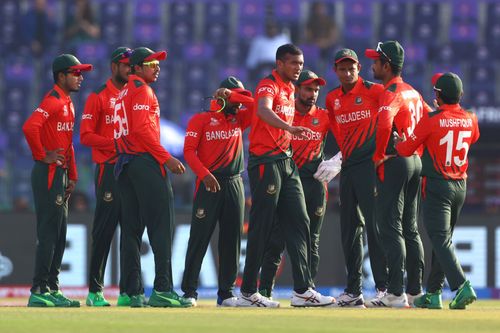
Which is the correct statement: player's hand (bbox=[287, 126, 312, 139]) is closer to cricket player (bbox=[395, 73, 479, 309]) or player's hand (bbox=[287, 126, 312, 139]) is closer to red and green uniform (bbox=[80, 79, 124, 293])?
cricket player (bbox=[395, 73, 479, 309])

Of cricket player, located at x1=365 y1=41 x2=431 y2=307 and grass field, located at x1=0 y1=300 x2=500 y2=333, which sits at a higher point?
cricket player, located at x1=365 y1=41 x2=431 y2=307

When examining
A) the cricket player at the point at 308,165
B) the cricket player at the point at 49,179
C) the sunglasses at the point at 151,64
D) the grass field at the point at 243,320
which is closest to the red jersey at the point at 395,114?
the cricket player at the point at 308,165

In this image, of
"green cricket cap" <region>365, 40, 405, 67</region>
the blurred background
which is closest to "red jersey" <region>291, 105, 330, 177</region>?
"green cricket cap" <region>365, 40, 405, 67</region>

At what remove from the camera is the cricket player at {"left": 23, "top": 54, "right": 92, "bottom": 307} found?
33.7 feet

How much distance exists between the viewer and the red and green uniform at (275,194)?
1022cm

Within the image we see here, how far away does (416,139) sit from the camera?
10086 millimetres

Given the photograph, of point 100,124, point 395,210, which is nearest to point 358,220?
point 395,210

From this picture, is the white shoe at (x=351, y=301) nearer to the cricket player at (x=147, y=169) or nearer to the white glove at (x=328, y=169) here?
the white glove at (x=328, y=169)

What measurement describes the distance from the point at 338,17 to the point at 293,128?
54.7ft

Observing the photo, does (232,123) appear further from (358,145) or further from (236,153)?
(358,145)

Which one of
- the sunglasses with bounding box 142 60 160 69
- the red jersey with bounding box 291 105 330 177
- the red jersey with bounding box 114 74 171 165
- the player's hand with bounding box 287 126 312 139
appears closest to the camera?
the player's hand with bounding box 287 126 312 139

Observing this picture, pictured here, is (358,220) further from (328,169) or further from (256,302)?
(256,302)

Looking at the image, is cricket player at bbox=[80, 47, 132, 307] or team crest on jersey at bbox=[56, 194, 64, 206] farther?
cricket player at bbox=[80, 47, 132, 307]

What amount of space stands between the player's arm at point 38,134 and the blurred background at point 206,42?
10.6m
